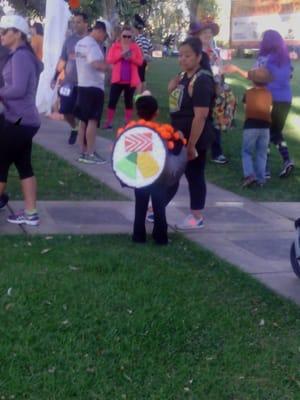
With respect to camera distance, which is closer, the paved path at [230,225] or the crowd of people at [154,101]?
the paved path at [230,225]

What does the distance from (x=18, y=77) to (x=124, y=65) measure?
7.24 metres

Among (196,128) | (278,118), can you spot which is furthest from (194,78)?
(278,118)

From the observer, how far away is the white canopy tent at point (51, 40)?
15.7 meters

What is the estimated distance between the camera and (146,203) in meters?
6.93

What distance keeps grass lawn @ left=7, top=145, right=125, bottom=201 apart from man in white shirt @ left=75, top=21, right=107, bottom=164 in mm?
630

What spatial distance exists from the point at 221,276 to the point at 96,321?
1.42 m

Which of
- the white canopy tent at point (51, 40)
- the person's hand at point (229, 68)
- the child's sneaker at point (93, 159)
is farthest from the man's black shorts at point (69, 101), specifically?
the white canopy tent at point (51, 40)

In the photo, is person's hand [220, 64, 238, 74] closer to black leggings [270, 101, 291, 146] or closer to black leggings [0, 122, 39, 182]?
black leggings [270, 101, 291, 146]

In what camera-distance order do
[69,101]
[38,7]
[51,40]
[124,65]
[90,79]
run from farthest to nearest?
[38,7] → [51,40] → [124,65] → [69,101] → [90,79]

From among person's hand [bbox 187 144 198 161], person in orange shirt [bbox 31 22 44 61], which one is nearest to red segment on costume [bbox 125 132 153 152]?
person's hand [bbox 187 144 198 161]

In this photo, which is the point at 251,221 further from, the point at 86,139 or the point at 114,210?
the point at 86,139

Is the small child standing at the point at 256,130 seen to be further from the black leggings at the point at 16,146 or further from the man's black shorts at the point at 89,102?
the black leggings at the point at 16,146

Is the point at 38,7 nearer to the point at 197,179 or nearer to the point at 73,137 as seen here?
the point at 73,137

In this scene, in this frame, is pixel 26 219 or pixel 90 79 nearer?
pixel 26 219
